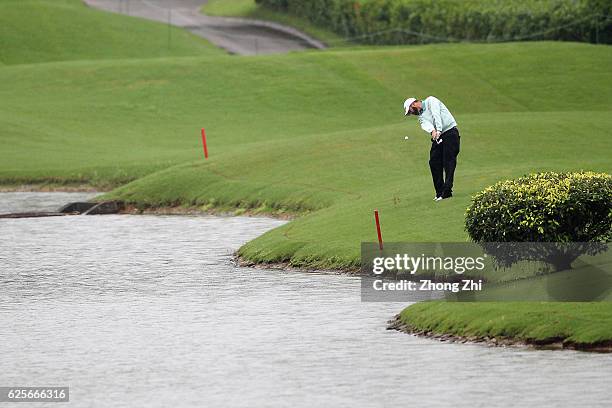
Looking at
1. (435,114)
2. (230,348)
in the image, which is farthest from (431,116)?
(230,348)

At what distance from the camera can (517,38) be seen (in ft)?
262

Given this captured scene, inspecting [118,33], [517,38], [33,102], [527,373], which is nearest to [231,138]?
[33,102]

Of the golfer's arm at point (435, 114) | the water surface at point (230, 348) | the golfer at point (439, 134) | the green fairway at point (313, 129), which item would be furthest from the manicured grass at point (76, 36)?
the golfer's arm at point (435, 114)

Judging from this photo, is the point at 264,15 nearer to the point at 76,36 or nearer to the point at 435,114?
the point at 76,36

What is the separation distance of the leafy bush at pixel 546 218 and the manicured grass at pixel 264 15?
2616 inches

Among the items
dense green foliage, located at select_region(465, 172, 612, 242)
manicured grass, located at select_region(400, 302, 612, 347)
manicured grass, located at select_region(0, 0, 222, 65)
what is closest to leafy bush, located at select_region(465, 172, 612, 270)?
dense green foliage, located at select_region(465, 172, 612, 242)

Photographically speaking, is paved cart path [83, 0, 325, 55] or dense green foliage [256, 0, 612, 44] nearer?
dense green foliage [256, 0, 612, 44]

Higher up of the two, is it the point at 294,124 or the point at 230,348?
the point at 230,348

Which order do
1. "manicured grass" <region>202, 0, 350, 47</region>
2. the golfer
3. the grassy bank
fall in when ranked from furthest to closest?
"manicured grass" <region>202, 0, 350, 47</region>
the grassy bank
the golfer

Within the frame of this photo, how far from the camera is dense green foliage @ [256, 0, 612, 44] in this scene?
255ft

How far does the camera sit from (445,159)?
32125 mm

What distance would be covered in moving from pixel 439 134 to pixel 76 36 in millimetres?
59627

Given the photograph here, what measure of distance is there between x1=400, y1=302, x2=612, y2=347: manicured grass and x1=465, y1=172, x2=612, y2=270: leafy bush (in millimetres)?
2029

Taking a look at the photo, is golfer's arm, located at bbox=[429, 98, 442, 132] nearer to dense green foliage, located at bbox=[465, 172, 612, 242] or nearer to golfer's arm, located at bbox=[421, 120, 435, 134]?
golfer's arm, located at bbox=[421, 120, 435, 134]
